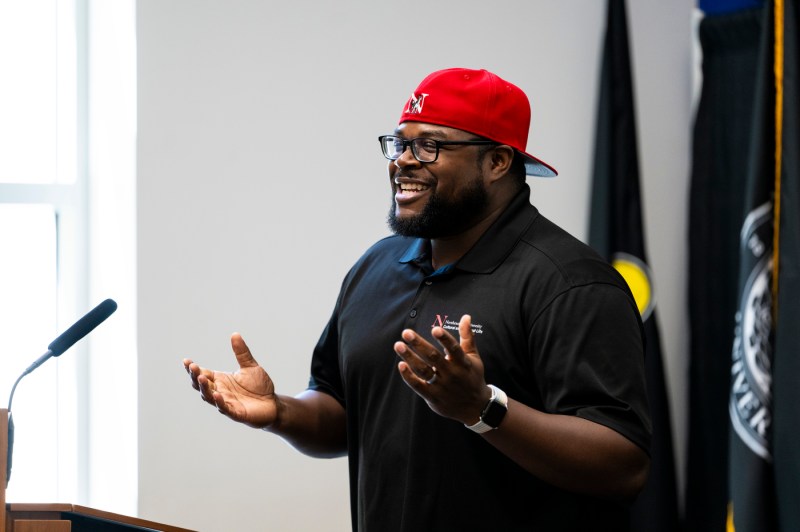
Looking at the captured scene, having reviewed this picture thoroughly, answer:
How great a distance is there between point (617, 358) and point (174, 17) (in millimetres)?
1776

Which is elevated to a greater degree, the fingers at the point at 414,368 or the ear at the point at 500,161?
the ear at the point at 500,161

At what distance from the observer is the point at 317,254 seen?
9.87ft

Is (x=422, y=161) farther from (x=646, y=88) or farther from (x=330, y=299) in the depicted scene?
(x=646, y=88)

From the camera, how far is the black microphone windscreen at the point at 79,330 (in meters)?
1.73

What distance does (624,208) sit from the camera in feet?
10.8

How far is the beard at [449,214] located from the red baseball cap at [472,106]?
11 cm

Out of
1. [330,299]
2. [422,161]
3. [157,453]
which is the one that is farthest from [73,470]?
[422,161]

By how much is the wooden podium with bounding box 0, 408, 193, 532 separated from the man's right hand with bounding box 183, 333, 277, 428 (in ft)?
0.90

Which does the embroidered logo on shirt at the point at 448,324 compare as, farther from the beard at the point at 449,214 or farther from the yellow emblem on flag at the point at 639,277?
the yellow emblem on flag at the point at 639,277

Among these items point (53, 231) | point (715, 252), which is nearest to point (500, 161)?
point (715, 252)

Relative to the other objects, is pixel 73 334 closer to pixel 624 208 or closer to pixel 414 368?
pixel 414 368

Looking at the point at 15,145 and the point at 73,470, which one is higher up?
the point at 15,145

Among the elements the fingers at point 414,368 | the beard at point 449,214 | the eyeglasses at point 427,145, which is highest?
the eyeglasses at point 427,145

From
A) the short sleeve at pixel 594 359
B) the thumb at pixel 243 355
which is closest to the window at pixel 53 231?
the thumb at pixel 243 355
